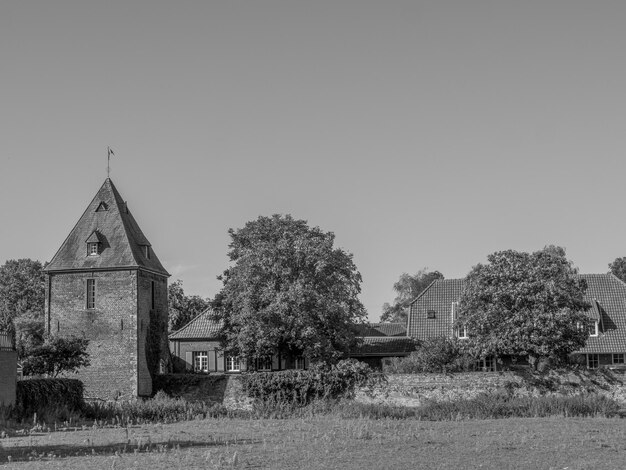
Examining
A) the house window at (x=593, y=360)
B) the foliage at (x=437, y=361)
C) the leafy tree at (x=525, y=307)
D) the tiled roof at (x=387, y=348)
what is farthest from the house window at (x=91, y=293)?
the house window at (x=593, y=360)

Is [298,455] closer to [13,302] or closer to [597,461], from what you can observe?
[597,461]

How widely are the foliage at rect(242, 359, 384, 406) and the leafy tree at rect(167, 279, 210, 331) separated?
35.1 meters

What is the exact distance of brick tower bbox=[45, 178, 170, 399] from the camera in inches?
1881

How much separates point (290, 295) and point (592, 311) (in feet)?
56.1

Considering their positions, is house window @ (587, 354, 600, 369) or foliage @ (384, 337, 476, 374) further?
house window @ (587, 354, 600, 369)

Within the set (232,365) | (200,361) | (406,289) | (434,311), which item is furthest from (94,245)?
(406,289)

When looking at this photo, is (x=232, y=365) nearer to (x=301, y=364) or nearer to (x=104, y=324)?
(x=301, y=364)

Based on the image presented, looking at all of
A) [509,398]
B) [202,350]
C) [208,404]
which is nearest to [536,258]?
[509,398]

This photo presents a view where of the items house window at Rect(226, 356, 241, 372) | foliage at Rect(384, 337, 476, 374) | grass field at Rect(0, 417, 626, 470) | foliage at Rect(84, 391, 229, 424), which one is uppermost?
foliage at Rect(384, 337, 476, 374)

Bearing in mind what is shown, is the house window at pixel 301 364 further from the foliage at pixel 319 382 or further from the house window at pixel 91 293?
the house window at pixel 91 293

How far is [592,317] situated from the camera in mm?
51562

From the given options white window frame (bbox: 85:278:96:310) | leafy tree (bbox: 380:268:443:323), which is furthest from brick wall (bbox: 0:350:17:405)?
leafy tree (bbox: 380:268:443:323)

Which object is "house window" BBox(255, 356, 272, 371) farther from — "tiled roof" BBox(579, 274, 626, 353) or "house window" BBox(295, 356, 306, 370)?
"tiled roof" BBox(579, 274, 626, 353)

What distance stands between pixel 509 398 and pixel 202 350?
893 inches
